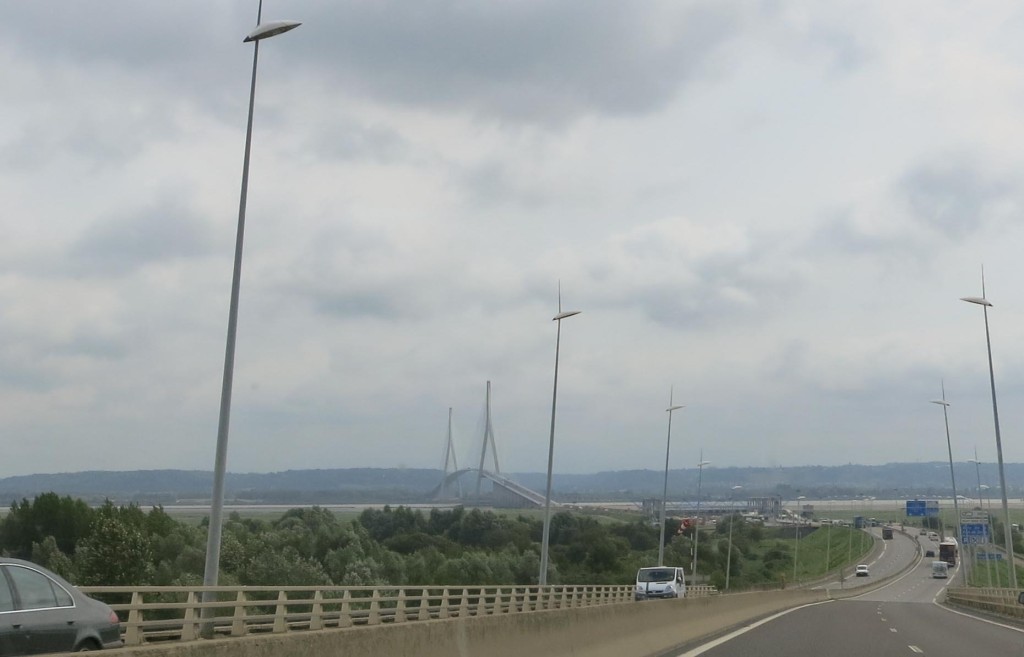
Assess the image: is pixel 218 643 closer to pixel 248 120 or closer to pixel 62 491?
pixel 248 120

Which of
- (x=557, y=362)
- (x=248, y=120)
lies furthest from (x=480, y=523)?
(x=248, y=120)

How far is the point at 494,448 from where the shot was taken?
7525 inches

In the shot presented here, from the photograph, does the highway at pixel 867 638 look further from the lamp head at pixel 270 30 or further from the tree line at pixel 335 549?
the tree line at pixel 335 549

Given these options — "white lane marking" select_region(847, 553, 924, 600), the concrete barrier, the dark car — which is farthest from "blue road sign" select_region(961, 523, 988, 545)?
the dark car

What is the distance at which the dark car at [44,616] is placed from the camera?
1131 cm

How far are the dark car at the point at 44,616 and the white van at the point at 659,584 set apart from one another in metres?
41.1

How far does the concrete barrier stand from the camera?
1006 centimetres

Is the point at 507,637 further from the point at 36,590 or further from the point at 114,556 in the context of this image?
the point at 114,556

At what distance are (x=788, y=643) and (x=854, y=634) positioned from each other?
4625 mm

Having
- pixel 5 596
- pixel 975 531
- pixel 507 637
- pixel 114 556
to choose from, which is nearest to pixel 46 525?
pixel 114 556

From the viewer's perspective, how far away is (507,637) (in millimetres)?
16625

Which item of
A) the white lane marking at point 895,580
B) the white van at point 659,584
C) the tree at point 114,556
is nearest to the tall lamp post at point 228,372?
the white van at point 659,584

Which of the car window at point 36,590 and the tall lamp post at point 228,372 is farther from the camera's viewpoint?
the tall lamp post at point 228,372

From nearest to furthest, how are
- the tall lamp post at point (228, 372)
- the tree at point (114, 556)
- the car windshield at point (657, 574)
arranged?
1. the tall lamp post at point (228, 372)
2. the car windshield at point (657, 574)
3. the tree at point (114, 556)
